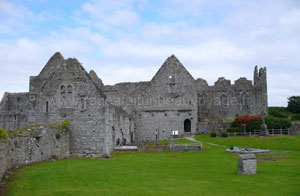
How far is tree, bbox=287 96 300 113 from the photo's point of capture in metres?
84.2

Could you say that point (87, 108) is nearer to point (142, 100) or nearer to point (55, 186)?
point (55, 186)

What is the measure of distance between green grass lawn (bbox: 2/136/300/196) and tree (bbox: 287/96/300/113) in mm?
68129

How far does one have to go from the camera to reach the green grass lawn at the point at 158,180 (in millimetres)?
13477

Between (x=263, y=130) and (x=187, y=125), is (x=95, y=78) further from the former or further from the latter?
(x=263, y=130)

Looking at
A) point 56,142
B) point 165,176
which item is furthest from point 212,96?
point 165,176

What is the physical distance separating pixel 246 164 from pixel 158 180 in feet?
16.6

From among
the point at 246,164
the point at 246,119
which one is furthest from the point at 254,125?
the point at 246,164

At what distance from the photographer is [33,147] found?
21.6 meters

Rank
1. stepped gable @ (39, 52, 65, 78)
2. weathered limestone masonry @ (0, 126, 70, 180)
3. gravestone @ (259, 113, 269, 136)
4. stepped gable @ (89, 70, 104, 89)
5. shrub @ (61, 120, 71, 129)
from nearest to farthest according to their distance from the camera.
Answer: weathered limestone masonry @ (0, 126, 70, 180) < shrub @ (61, 120, 71, 129) < gravestone @ (259, 113, 269, 136) < stepped gable @ (39, 52, 65, 78) < stepped gable @ (89, 70, 104, 89)

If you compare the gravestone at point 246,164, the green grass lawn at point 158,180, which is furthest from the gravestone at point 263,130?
the gravestone at point 246,164

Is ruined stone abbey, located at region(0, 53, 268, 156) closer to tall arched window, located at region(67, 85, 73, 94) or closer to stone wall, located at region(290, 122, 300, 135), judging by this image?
tall arched window, located at region(67, 85, 73, 94)

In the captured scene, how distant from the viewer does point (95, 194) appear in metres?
13.0

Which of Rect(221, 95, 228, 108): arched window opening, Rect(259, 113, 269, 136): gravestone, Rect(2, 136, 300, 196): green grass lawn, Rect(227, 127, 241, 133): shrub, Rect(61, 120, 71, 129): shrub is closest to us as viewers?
Rect(2, 136, 300, 196): green grass lawn

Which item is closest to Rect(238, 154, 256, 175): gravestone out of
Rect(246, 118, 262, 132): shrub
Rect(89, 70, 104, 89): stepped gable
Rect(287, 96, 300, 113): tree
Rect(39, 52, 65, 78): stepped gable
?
Rect(246, 118, 262, 132): shrub
